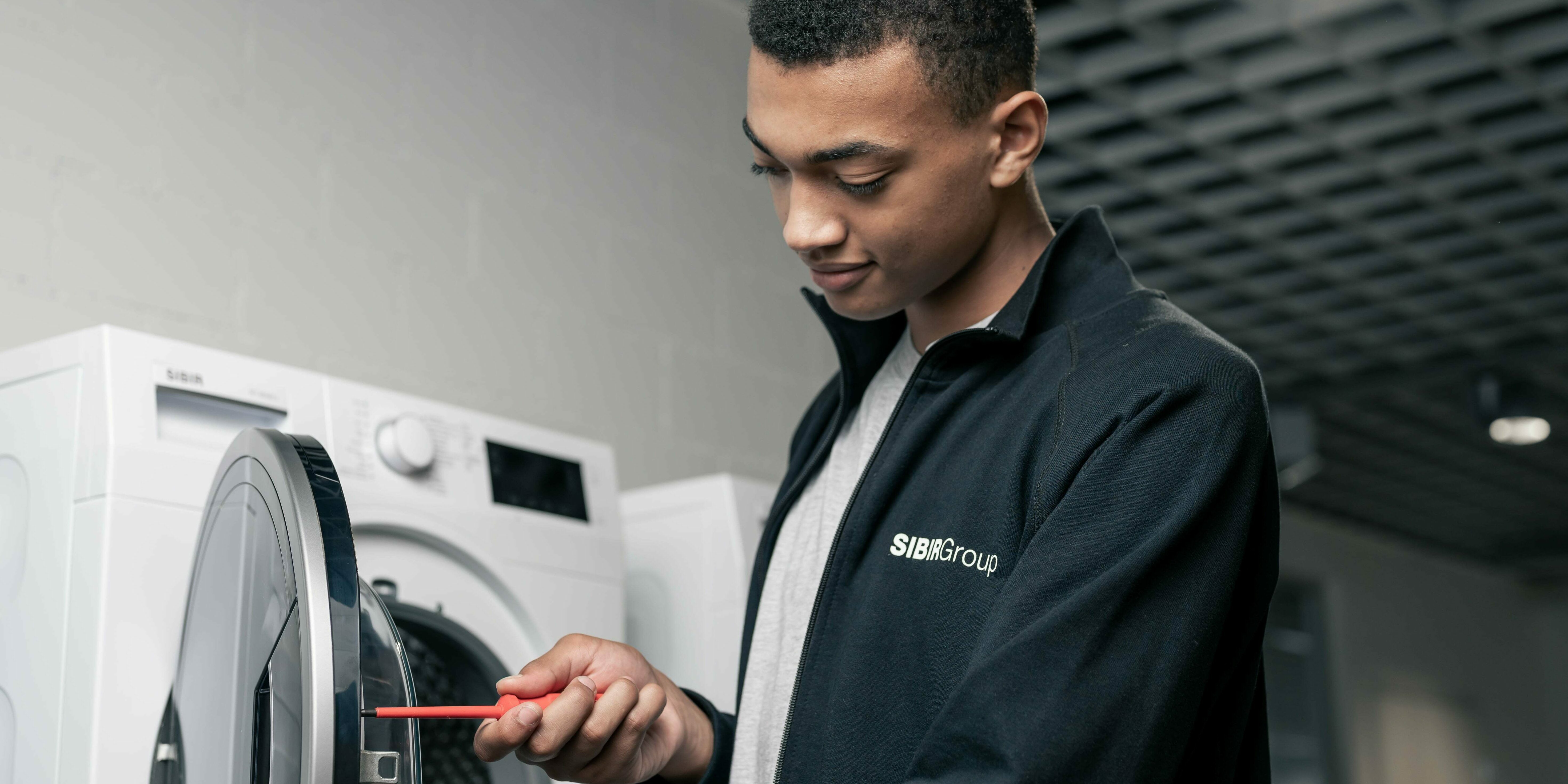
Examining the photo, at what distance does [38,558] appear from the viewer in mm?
1271

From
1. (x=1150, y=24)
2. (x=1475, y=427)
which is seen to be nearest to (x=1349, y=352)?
(x=1475, y=427)

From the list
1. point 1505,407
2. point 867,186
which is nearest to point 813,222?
point 867,186

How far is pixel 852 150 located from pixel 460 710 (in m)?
0.46

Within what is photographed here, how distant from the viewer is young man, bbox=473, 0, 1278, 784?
2.79 ft

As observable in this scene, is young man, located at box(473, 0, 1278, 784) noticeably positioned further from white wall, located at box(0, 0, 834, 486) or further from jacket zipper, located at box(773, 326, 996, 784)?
white wall, located at box(0, 0, 834, 486)

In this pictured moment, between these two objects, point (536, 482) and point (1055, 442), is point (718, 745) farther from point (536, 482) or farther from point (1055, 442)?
point (536, 482)

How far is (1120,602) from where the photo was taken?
0.85 m

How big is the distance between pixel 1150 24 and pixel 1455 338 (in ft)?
8.30

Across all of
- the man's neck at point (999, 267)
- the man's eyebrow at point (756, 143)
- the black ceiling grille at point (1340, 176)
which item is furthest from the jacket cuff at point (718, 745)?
the black ceiling grille at point (1340, 176)

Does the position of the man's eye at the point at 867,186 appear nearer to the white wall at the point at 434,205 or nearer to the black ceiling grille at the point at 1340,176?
the white wall at the point at 434,205

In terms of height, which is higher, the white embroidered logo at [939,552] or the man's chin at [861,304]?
the man's chin at [861,304]

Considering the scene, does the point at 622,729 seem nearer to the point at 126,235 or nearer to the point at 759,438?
the point at 126,235

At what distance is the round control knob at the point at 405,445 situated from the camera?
1.51 m

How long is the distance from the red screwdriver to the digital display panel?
710 millimetres
